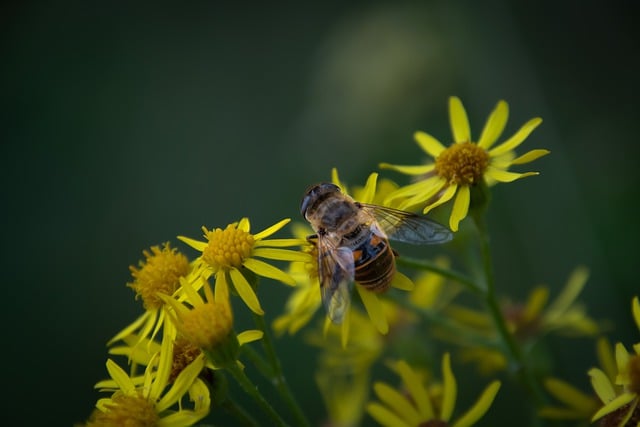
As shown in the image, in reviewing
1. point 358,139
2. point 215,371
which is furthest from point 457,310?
point 358,139

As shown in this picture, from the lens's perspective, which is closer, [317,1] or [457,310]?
[457,310]

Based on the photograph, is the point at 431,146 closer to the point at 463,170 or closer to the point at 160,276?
the point at 463,170

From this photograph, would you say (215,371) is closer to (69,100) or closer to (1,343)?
(1,343)

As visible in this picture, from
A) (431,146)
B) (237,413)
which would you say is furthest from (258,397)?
(431,146)

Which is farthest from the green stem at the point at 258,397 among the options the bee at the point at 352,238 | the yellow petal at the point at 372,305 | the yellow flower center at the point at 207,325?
the yellow petal at the point at 372,305

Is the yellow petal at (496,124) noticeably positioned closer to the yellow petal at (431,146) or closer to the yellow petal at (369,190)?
the yellow petal at (431,146)

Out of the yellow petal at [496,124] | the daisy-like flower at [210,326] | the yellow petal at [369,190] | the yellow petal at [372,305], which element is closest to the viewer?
the daisy-like flower at [210,326]

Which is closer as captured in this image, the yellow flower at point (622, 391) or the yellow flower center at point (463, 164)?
the yellow flower at point (622, 391)
